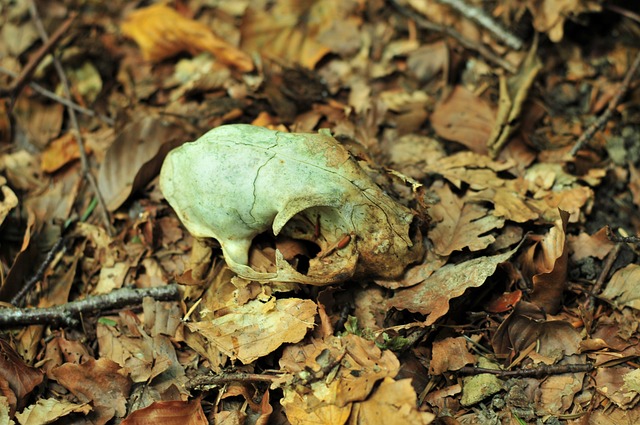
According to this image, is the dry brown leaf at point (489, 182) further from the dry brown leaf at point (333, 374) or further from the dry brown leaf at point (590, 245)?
the dry brown leaf at point (333, 374)

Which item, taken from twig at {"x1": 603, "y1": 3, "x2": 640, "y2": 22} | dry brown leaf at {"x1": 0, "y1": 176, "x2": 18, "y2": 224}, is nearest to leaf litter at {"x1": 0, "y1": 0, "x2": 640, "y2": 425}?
dry brown leaf at {"x1": 0, "y1": 176, "x2": 18, "y2": 224}

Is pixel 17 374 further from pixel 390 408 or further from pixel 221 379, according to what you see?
pixel 390 408

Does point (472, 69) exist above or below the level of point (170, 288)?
above

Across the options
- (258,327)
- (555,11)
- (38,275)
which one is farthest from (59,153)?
(555,11)

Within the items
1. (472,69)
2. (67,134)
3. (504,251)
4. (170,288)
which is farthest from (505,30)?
(67,134)

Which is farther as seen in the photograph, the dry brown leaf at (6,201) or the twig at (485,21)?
the twig at (485,21)

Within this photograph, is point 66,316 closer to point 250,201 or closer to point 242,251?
point 242,251

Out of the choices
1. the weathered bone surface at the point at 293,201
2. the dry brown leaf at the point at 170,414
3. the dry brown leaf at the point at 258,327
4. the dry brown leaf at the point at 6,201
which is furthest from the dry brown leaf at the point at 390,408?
the dry brown leaf at the point at 6,201
